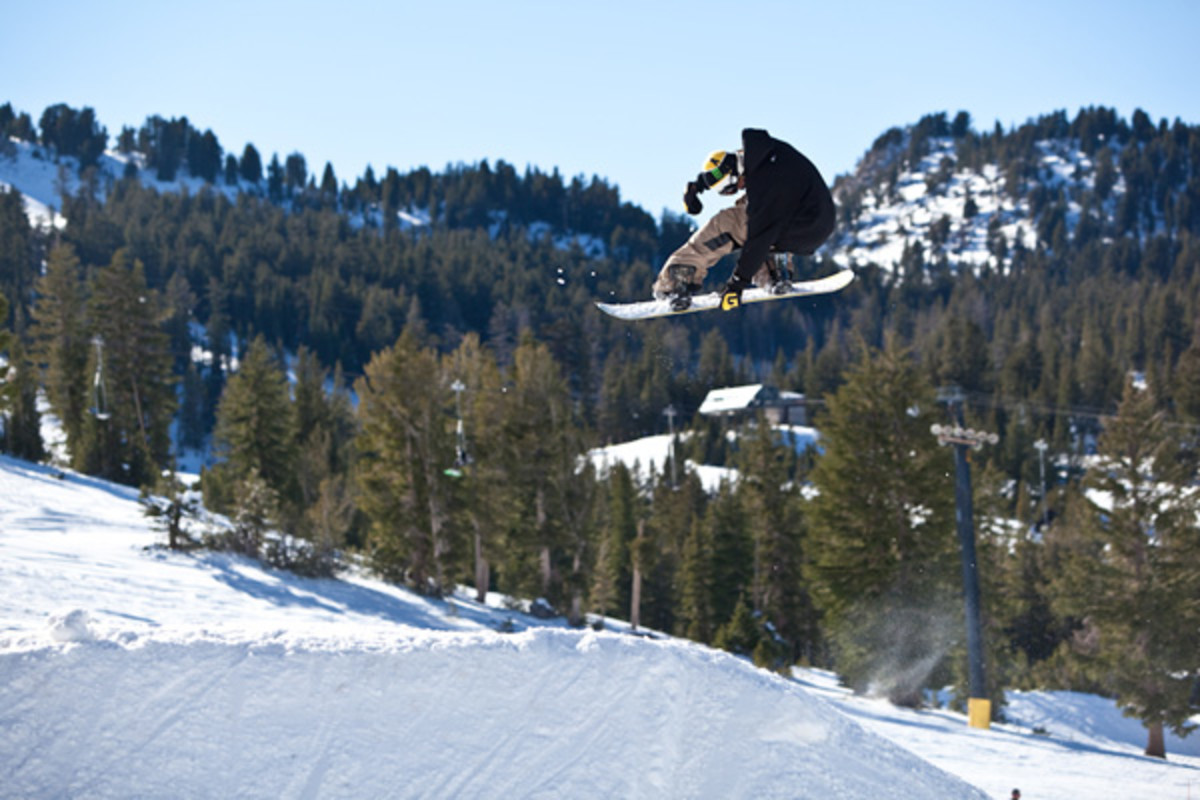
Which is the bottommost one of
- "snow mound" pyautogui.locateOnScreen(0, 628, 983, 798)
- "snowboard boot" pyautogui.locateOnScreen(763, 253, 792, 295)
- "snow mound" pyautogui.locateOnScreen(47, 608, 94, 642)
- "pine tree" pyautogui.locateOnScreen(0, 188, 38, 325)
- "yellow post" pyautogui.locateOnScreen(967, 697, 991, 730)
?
"yellow post" pyautogui.locateOnScreen(967, 697, 991, 730)

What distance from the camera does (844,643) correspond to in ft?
99.8

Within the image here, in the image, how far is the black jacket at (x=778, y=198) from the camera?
8.27 metres

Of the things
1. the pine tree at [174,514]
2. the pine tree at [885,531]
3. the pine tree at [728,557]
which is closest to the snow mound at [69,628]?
the pine tree at [174,514]

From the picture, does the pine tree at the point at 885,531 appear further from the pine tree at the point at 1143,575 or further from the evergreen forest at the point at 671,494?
the pine tree at the point at 1143,575

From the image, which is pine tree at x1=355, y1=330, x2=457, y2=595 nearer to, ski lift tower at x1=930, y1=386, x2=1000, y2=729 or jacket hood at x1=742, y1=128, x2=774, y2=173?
ski lift tower at x1=930, y1=386, x2=1000, y2=729

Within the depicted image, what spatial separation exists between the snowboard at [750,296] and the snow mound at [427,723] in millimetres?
3432

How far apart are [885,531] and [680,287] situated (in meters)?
21.8

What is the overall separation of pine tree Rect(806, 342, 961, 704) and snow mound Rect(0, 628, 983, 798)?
67.5 feet

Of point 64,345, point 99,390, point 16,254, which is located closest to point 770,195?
point 99,390

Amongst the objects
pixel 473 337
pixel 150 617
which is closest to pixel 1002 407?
pixel 473 337

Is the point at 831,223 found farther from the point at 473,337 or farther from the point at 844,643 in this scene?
the point at 473,337

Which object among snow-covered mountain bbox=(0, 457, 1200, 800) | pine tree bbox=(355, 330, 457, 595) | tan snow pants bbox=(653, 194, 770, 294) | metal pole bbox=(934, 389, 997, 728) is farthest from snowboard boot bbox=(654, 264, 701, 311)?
pine tree bbox=(355, 330, 457, 595)

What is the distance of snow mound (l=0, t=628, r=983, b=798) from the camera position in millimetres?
8547

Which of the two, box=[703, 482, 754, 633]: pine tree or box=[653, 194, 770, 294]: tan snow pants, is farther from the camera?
box=[703, 482, 754, 633]: pine tree
